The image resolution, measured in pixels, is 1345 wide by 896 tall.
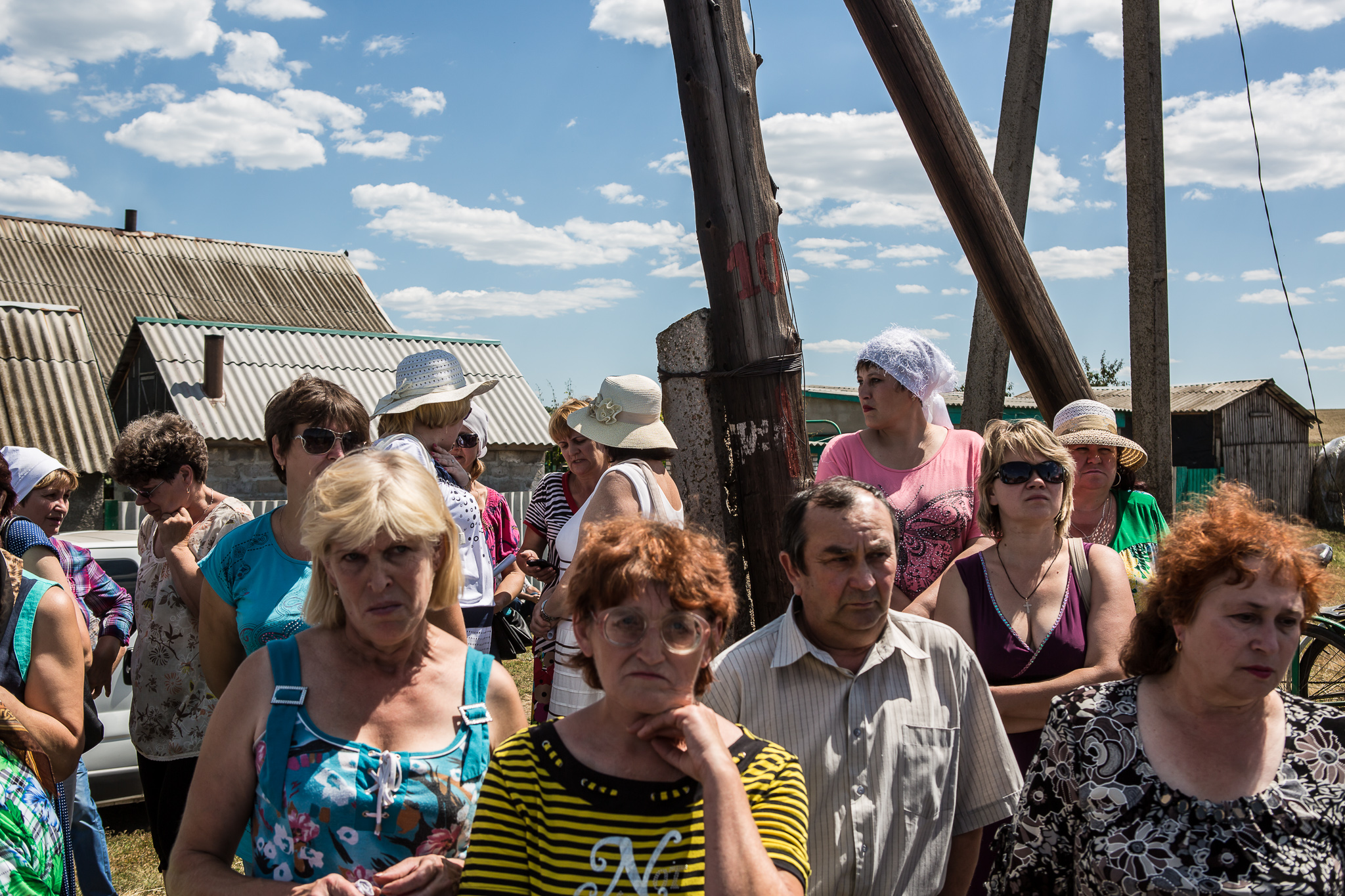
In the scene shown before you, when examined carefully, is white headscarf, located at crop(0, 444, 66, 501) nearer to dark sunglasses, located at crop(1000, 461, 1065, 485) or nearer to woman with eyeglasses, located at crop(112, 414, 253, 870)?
woman with eyeglasses, located at crop(112, 414, 253, 870)

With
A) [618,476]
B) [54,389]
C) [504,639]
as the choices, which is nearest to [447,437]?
[618,476]

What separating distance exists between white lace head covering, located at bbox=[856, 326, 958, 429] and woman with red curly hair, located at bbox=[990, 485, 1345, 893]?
1345 millimetres

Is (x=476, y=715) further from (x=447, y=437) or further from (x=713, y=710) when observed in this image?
(x=447, y=437)

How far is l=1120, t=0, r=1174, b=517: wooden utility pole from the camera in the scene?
4945 mm

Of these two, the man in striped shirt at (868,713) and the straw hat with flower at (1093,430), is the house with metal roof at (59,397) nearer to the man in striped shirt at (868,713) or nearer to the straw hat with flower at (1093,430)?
the straw hat with flower at (1093,430)

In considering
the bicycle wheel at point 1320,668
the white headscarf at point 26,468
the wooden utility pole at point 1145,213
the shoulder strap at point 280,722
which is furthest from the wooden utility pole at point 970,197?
the white headscarf at point 26,468

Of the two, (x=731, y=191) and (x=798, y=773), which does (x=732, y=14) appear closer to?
(x=731, y=191)

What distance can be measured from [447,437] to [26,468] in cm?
210

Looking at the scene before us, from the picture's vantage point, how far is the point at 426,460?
2943mm

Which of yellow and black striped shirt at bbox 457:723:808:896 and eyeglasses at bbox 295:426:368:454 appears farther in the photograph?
eyeglasses at bbox 295:426:368:454

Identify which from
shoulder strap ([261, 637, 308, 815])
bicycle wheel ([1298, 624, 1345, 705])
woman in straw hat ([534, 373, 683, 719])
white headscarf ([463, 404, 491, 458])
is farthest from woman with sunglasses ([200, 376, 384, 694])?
bicycle wheel ([1298, 624, 1345, 705])

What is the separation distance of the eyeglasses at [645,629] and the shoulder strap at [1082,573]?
1581mm

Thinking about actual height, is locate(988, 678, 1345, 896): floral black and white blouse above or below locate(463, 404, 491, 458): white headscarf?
below

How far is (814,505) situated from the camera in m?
2.33
